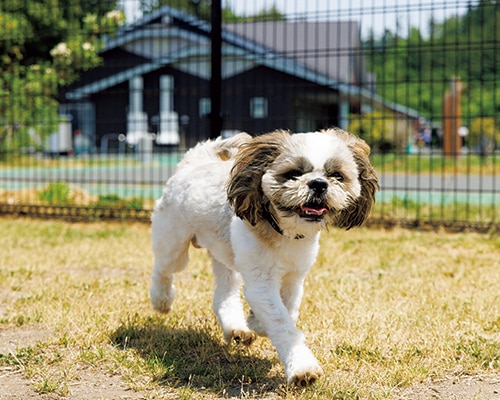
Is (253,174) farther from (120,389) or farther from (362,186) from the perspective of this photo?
(120,389)

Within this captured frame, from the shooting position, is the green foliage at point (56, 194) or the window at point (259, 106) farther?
the window at point (259, 106)

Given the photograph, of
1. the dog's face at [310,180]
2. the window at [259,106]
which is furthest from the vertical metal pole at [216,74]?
the dog's face at [310,180]

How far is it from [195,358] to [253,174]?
95 centimetres

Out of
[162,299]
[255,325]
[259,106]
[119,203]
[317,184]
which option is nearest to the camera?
[317,184]

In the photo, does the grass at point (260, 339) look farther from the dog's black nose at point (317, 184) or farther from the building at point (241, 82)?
the building at point (241, 82)

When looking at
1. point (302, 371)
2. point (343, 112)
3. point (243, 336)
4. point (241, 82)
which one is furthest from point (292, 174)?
point (343, 112)

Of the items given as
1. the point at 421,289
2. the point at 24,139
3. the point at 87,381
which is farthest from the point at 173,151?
the point at 87,381

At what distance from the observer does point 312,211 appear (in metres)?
2.84

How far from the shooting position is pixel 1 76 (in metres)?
10.1

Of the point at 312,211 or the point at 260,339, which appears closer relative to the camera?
the point at 312,211

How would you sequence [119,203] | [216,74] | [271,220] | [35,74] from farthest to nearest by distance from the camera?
[35,74], [119,203], [216,74], [271,220]

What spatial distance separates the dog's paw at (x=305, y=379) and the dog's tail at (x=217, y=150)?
1349 millimetres

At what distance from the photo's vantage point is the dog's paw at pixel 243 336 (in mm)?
3461

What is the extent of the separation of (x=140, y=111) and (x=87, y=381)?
732 cm
